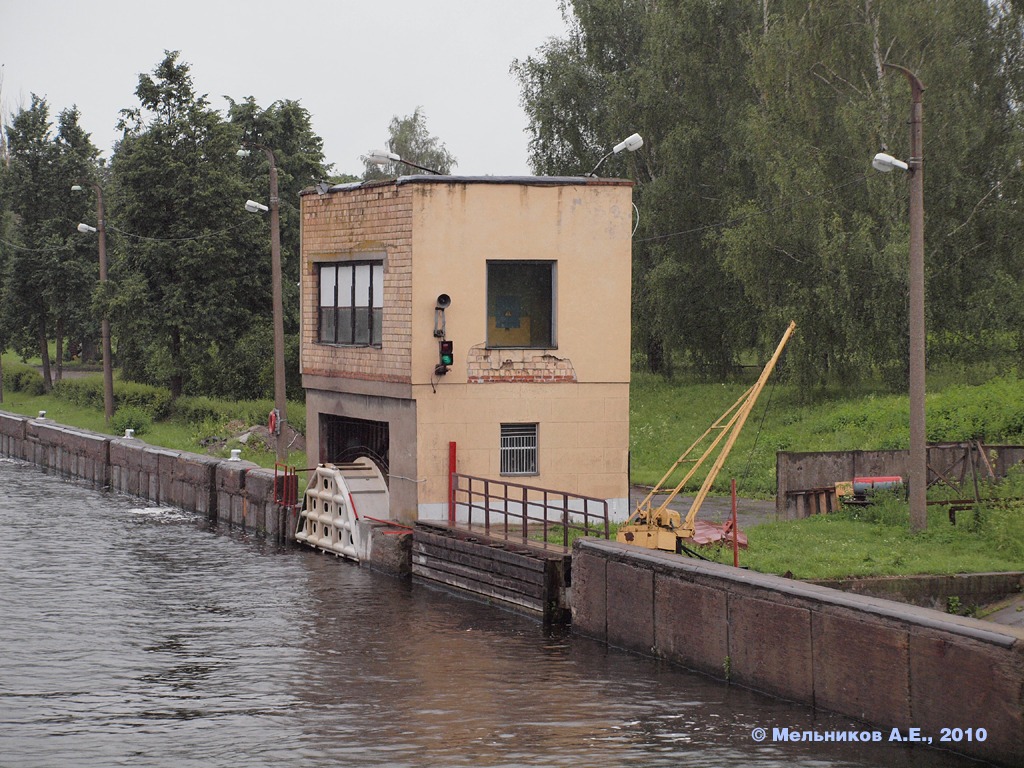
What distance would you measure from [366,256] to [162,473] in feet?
46.8

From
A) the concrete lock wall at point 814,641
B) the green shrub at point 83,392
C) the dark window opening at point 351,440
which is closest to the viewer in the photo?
the concrete lock wall at point 814,641

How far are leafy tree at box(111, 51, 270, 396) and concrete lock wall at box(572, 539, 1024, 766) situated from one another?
3316cm

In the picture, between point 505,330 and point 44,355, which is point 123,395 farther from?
point 505,330

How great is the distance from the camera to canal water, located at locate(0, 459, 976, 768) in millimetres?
15625

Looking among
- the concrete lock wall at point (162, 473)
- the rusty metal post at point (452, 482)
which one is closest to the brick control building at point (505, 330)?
the rusty metal post at point (452, 482)

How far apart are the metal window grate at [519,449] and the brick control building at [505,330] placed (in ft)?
0.06

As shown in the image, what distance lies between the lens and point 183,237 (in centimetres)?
5134

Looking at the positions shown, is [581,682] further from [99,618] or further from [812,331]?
[812,331]

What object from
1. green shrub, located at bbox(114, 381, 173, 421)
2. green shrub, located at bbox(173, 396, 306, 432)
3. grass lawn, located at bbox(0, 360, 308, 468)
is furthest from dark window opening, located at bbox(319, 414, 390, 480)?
green shrub, located at bbox(114, 381, 173, 421)

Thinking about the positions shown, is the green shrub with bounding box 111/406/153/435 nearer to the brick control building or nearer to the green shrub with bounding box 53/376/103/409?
the green shrub with bounding box 53/376/103/409

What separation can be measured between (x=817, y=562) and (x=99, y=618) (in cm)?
1218

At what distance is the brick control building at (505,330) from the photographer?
2633cm

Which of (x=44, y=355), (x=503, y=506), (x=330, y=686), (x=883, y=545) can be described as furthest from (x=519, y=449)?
(x=44, y=355)

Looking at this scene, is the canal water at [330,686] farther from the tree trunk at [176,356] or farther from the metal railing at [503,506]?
the tree trunk at [176,356]
